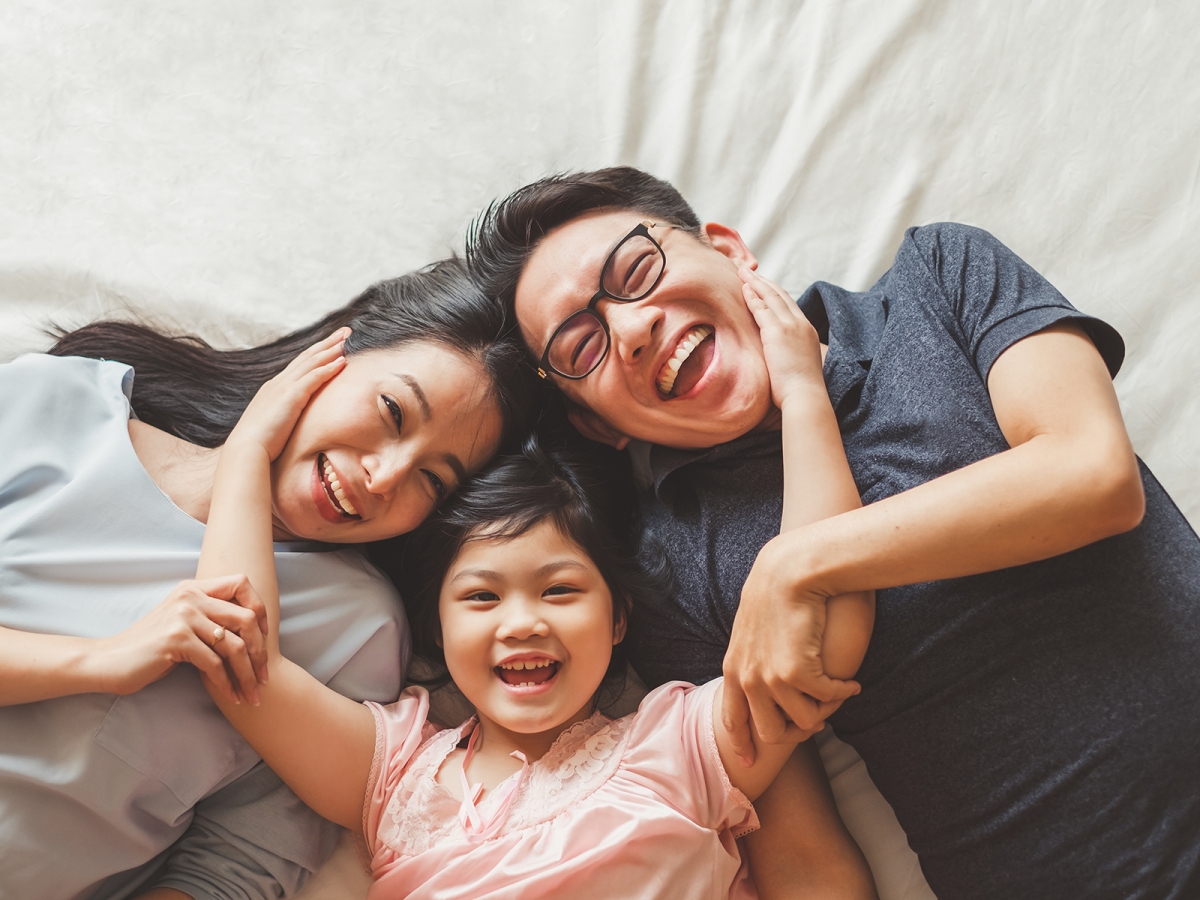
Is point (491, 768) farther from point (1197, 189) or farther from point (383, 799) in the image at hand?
point (1197, 189)

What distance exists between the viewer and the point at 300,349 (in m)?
1.68

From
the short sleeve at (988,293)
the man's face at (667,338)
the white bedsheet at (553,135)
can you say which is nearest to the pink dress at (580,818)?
the man's face at (667,338)

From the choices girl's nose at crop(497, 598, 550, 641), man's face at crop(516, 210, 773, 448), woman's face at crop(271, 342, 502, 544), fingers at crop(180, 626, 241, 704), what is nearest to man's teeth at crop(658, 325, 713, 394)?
man's face at crop(516, 210, 773, 448)

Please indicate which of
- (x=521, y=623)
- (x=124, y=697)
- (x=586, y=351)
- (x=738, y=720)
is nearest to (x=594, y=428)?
(x=586, y=351)

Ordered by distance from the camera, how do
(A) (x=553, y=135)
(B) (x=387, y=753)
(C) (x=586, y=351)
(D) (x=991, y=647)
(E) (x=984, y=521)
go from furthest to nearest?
(A) (x=553, y=135), (C) (x=586, y=351), (B) (x=387, y=753), (D) (x=991, y=647), (E) (x=984, y=521)

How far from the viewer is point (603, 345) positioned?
1479 millimetres

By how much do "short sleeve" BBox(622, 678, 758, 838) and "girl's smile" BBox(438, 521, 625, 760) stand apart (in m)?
0.12

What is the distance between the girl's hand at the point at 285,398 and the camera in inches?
56.6

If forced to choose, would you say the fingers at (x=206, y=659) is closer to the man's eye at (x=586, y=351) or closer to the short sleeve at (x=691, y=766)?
the short sleeve at (x=691, y=766)

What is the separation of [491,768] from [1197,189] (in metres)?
1.62

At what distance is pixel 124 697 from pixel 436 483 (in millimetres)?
539

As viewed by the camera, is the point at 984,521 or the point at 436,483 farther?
the point at 436,483

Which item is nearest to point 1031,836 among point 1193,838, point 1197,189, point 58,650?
point 1193,838

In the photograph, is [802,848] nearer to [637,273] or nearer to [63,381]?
[637,273]
